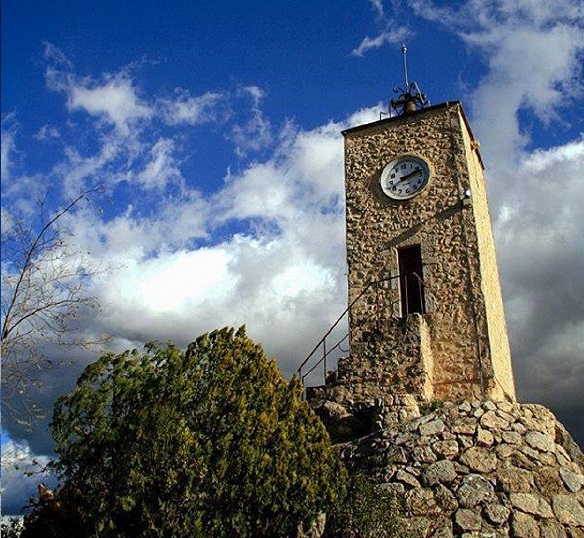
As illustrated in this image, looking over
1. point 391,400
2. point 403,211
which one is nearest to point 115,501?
point 391,400

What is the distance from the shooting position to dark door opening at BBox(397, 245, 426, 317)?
15.3m

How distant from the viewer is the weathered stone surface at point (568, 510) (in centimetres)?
1039

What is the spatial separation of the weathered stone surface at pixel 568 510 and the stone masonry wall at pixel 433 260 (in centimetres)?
314

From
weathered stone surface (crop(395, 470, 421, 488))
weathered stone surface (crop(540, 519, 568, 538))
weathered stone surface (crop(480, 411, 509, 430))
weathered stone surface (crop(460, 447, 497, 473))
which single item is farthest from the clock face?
weathered stone surface (crop(540, 519, 568, 538))

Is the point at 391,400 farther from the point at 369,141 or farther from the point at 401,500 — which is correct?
the point at 369,141

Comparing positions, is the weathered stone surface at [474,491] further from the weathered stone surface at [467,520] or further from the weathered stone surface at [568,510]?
the weathered stone surface at [568,510]

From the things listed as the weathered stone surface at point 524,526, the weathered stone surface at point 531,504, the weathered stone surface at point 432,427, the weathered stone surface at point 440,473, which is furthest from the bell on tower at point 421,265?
the weathered stone surface at point 524,526

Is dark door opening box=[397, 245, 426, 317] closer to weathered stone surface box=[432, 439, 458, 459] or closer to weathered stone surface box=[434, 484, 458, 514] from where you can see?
weathered stone surface box=[432, 439, 458, 459]

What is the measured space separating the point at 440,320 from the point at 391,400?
260cm

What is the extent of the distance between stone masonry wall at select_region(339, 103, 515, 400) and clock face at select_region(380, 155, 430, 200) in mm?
167

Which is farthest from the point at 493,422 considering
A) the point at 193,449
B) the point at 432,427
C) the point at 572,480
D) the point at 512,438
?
the point at 193,449

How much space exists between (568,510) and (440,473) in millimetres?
2201

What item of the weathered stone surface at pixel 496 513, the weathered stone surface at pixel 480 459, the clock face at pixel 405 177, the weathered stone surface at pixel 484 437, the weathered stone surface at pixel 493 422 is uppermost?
the clock face at pixel 405 177

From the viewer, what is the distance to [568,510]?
34.6ft
